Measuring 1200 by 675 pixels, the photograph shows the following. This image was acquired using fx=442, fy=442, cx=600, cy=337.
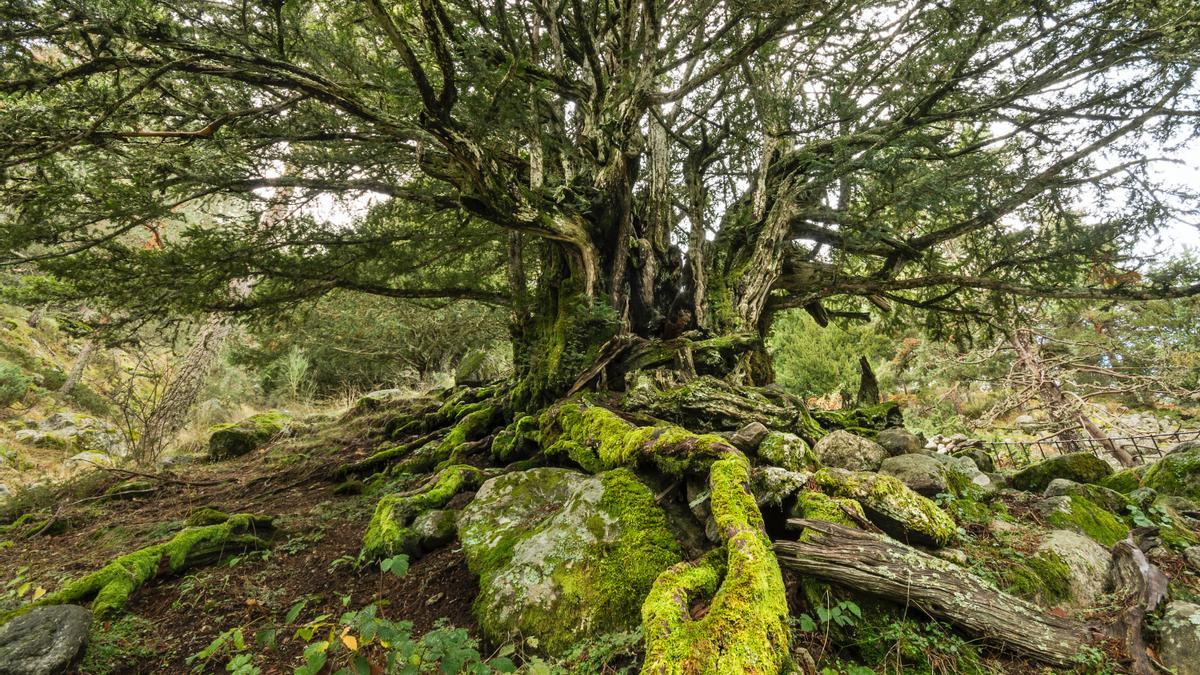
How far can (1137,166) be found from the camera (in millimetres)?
5578

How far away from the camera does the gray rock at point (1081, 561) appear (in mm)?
2439

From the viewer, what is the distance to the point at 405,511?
3.81m

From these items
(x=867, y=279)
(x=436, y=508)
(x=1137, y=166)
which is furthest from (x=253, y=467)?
(x=1137, y=166)

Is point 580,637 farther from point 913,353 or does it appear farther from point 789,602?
point 913,353

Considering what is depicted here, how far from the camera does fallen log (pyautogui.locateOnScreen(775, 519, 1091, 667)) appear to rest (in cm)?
197

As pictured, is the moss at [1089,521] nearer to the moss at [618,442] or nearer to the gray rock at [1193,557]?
the gray rock at [1193,557]

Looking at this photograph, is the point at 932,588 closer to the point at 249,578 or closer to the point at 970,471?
the point at 970,471

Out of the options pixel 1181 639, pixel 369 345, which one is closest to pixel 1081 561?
pixel 1181 639

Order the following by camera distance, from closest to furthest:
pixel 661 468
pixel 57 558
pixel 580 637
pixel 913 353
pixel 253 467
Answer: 1. pixel 580 637
2. pixel 661 468
3. pixel 57 558
4. pixel 253 467
5. pixel 913 353

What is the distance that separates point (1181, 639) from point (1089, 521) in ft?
5.16

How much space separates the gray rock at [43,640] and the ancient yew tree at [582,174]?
102 inches

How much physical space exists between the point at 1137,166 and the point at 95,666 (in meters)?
10.8

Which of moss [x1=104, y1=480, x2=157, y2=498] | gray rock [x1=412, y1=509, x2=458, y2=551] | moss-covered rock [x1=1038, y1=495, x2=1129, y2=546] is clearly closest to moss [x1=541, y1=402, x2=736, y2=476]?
gray rock [x1=412, y1=509, x2=458, y2=551]

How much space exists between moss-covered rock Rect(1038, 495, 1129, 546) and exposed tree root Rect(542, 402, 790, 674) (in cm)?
244
